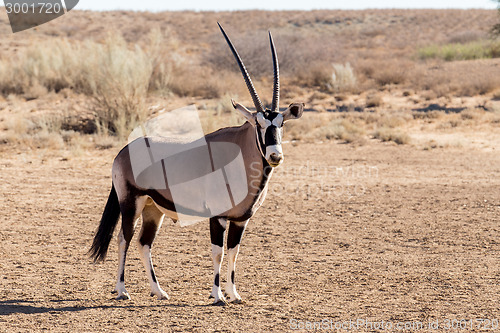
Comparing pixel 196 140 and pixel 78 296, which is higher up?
pixel 196 140

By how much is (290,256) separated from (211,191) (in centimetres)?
216

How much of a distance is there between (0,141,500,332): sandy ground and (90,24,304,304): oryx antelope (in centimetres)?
43

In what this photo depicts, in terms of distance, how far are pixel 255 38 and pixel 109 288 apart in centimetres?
2466

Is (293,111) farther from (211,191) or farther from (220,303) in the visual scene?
(220,303)

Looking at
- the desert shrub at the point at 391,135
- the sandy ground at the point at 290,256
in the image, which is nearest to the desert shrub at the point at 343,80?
the desert shrub at the point at 391,135

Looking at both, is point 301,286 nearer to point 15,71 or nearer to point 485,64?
point 15,71

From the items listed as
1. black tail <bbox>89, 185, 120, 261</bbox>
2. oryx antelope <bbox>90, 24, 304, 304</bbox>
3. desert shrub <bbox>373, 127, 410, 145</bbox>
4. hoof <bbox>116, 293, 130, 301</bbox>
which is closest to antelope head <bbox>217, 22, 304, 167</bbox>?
oryx antelope <bbox>90, 24, 304, 304</bbox>

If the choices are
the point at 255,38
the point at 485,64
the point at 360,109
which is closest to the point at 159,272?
the point at 360,109

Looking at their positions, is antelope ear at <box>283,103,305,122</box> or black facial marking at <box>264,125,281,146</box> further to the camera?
antelope ear at <box>283,103,305,122</box>

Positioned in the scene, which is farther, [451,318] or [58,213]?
[58,213]

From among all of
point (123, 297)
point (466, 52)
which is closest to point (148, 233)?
point (123, 297)

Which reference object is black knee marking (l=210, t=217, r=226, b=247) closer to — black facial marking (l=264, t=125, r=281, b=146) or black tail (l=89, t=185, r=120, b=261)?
black facial marking (l=264, t=125, r=281, b=146)

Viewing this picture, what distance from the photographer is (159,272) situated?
6.49 meters

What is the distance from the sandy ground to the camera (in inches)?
210
